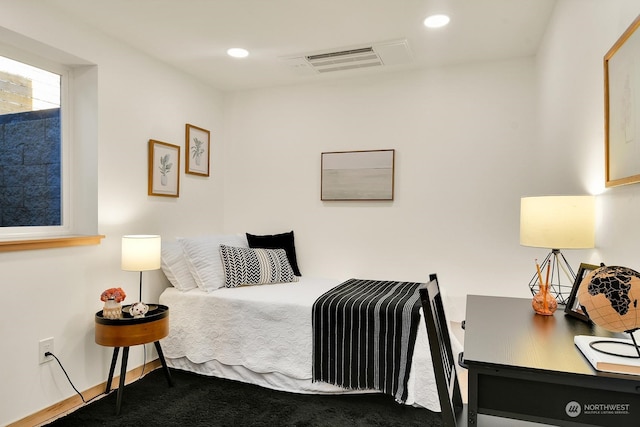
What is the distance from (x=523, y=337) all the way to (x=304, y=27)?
2356 mm

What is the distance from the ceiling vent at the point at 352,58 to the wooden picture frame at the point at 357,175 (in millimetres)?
752

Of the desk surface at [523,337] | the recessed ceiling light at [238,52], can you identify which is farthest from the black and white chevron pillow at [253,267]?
the desk surface at [523,337]

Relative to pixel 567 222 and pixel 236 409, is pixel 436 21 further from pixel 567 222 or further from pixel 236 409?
pixel 236 409

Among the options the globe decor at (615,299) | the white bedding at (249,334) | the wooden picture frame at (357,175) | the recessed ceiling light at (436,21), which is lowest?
the white bedding at (249,334)

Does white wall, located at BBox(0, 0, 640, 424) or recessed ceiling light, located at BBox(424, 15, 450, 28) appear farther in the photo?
recessed ceiling light, located at BBox(424, 15, 450, 28)

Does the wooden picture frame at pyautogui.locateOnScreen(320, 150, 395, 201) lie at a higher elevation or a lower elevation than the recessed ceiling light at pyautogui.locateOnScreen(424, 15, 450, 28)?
lower

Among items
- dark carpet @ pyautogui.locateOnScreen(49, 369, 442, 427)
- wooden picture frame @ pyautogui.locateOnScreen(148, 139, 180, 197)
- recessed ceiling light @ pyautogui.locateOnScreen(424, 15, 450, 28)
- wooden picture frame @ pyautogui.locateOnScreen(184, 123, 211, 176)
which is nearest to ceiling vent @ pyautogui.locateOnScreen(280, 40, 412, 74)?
recessed ceiling light @ pyautogui.locateOnScreen(424, 15, 450, 28)

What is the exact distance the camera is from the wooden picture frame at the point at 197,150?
3.67 m

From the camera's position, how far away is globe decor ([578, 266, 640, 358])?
1.01 metres

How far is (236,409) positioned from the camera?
2502mm

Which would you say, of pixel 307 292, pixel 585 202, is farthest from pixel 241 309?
pixel 585 202

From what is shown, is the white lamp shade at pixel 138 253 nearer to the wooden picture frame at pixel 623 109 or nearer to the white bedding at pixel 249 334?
the white bedding at pixel 249 334

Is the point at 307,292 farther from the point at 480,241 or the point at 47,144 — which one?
the point at 47,144

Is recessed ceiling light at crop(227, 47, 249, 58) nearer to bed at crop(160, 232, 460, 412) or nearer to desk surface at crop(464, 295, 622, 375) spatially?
bed at crop(160, 232, 460, 412)
